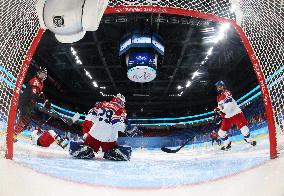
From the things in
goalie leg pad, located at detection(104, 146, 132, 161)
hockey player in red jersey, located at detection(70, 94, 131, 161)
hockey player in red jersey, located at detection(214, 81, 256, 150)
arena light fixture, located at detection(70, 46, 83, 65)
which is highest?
arena light fixture, located at detection(70, 46, 83, 65)

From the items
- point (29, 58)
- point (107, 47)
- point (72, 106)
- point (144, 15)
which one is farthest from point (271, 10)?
point (72, 106)

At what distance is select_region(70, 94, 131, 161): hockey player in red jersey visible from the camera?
8.33 feet

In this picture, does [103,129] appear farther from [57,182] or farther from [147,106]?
[147,106]

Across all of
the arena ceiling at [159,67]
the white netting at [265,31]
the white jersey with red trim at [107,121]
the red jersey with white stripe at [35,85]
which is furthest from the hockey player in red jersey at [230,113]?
the red jersey with white stripe at [35,85]

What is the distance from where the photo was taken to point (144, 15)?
15.9 ft

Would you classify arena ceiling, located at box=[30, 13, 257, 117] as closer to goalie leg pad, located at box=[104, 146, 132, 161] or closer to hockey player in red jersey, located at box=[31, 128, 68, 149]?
hockey player in red jersey, located at box=[31, 128, 68, 149]

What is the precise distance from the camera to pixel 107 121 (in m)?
2.62

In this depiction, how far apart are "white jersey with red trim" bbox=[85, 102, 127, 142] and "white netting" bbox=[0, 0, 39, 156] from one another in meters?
0.88

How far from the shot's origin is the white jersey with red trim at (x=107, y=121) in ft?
8.45

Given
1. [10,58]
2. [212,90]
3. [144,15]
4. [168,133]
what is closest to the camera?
[10,58]

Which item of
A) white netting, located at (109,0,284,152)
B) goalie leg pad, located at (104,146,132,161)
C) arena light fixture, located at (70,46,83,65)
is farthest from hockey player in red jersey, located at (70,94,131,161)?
arena light fixture, located at (70,46,83,65)

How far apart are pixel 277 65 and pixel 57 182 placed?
1.83m

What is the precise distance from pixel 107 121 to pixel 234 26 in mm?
1445

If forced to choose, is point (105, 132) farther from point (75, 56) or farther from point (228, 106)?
point (75, 56)
